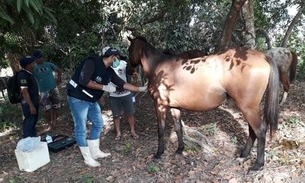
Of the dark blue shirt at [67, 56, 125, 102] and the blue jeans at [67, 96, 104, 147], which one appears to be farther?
the blue jeans at [67, 96, 104, 147]

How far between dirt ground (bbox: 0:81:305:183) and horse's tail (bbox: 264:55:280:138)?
586 mm

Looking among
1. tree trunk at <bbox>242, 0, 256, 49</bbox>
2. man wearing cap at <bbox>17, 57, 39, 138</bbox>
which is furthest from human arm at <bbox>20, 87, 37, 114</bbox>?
tree trunk at <bbox>242, 0, 256, 49</bbox>

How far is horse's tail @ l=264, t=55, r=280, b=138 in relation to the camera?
354cm

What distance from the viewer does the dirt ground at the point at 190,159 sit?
3736 millimetres

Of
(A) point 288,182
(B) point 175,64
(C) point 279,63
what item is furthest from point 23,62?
(C) point 279,63

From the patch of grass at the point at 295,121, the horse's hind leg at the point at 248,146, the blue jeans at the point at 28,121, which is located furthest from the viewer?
the patch of grass at the point at 295,121

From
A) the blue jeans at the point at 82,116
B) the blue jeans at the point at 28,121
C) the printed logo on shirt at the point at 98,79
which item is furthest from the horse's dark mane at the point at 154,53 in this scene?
the blue jeans at the point at 28,121

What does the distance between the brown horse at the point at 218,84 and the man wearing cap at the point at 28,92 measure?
1.89m

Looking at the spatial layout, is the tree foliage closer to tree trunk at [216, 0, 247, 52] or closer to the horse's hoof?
tree trunk at [216, 0, 247, 52]

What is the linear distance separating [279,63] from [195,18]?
375cm

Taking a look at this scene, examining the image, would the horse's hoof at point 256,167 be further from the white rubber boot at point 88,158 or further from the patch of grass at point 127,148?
the white rubber boot at point 88,158

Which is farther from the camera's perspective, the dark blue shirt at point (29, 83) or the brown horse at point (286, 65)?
the brown horse at point (286, 65)

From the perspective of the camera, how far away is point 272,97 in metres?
3.58

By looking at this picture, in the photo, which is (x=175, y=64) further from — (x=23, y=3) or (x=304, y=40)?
(x=304, y=40)
